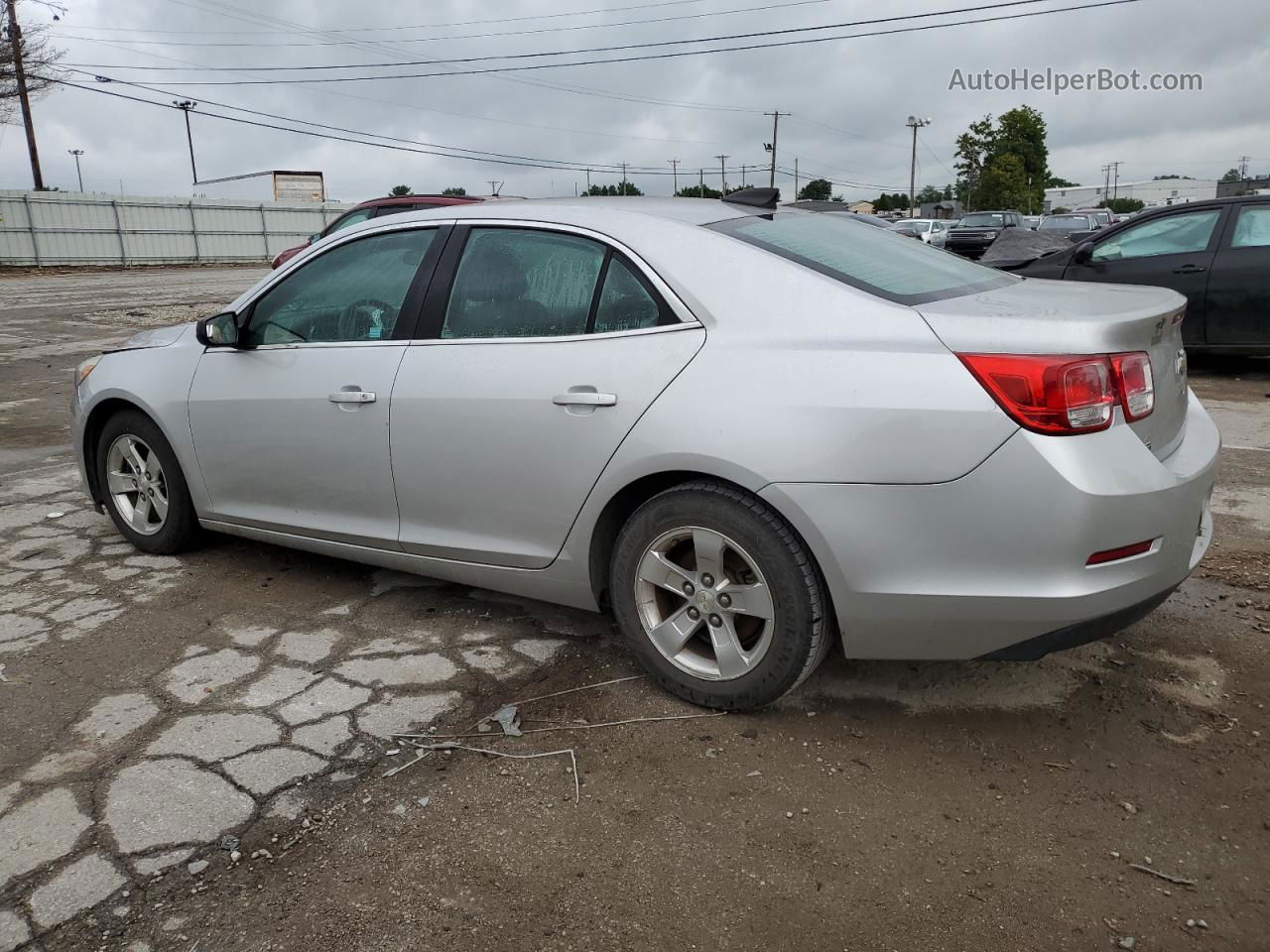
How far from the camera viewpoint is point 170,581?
430 centimetres

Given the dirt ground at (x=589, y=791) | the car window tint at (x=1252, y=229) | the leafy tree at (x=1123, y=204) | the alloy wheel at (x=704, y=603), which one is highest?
the leafy tree at (x=1123, y=204)

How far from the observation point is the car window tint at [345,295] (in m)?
3.72

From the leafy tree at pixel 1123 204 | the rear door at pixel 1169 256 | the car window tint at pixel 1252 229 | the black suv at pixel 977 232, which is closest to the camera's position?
the car window tint at pixel 1252 229

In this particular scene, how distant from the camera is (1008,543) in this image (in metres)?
2.55

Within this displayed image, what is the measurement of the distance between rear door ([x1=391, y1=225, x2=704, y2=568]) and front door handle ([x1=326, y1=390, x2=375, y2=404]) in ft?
0.48

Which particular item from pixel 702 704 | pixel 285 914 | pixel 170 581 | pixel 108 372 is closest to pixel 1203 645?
pixel 702 704

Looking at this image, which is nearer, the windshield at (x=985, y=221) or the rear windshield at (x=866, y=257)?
the rear windshield at (x=866, y=257)

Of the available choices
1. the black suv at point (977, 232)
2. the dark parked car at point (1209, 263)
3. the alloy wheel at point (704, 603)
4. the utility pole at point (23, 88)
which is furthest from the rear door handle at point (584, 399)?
the utility pole at point (23, 88)

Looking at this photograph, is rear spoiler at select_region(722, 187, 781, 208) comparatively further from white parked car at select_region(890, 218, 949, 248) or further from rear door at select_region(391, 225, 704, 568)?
white parked car at select_region(890, 218, 949, 248)

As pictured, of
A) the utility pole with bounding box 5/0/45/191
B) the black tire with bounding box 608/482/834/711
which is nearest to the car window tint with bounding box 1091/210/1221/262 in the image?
the black tire with bounding box 608/482/834/711

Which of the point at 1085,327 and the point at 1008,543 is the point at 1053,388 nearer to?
the point at 1085,327

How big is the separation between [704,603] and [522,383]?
3.05 feet

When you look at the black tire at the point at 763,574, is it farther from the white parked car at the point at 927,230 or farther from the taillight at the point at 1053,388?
the white parked car at the point at 927,230

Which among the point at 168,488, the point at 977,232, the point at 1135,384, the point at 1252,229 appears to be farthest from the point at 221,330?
the point at 977,232
